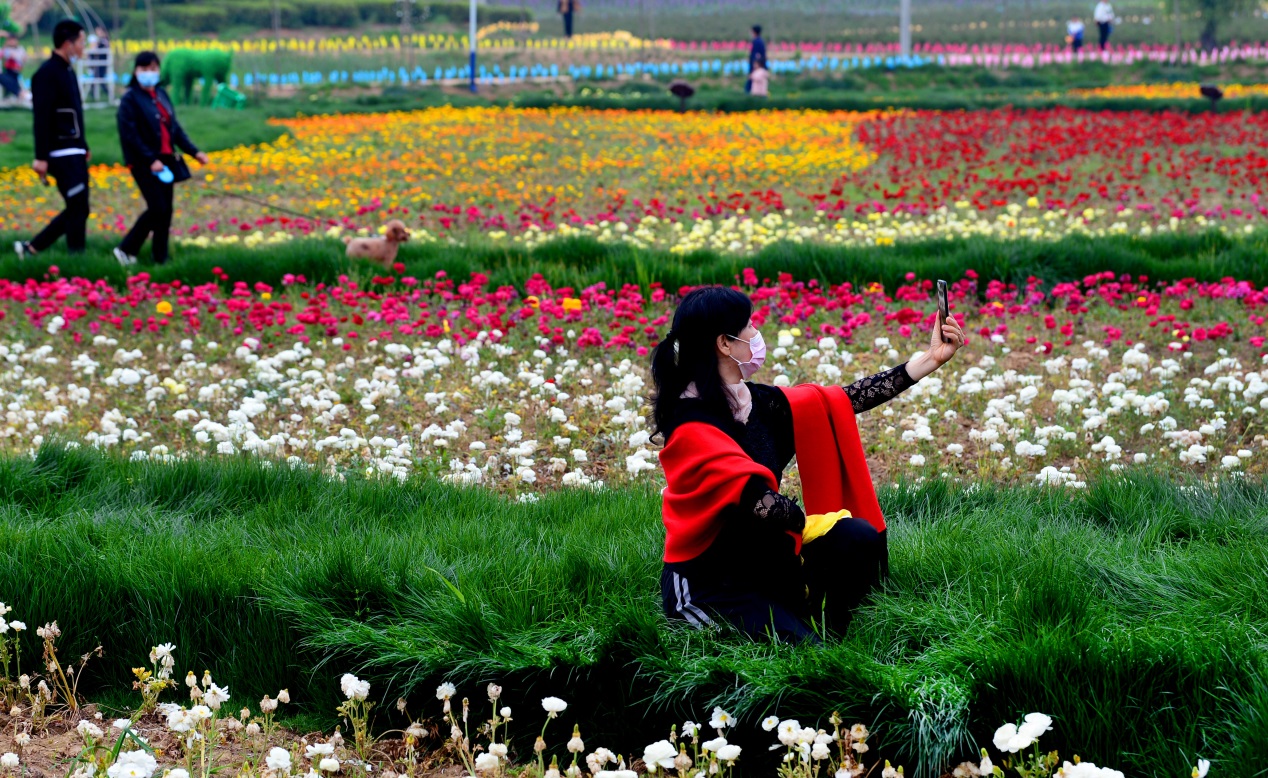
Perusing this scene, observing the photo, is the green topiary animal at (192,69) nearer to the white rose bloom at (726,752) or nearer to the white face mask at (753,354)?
the white face mask at (753,354)

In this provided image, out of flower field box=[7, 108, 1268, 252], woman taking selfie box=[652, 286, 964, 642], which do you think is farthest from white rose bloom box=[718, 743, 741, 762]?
flower field box=[7, 108, 1268, 252]

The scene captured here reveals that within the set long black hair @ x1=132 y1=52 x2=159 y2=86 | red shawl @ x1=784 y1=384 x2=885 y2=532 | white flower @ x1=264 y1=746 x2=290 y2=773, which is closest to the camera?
white flower @ x1=264 y1=746 x2=290 y2=773

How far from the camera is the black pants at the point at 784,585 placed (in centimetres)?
345

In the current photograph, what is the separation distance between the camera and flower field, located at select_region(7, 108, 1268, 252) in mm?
11047

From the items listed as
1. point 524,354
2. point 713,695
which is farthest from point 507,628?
point 524,354

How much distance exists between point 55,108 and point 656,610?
8399 millimetres

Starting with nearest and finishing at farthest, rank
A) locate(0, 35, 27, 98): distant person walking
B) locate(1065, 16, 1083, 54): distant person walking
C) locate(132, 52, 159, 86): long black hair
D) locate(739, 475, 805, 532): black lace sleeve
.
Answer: locate(739, 475, 805, 532): black lace sleeve
locate(132, 52, 159, 86): long black hair
locate(0, 35, 27, 98): distant person walking
locate(1065, 16, 1083, 54): distant person walking

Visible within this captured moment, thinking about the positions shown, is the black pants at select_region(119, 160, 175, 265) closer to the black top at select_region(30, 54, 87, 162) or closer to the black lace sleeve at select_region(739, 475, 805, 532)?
the black top at select_region(30, 54, 87, 162)

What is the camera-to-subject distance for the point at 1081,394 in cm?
583

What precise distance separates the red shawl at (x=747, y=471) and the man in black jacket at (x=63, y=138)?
8.00m

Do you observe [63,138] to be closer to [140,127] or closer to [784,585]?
[140,127]

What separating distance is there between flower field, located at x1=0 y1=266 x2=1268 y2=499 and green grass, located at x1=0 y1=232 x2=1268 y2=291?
0.54ft

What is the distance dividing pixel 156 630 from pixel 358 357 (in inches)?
142

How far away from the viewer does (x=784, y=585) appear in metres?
3.54
